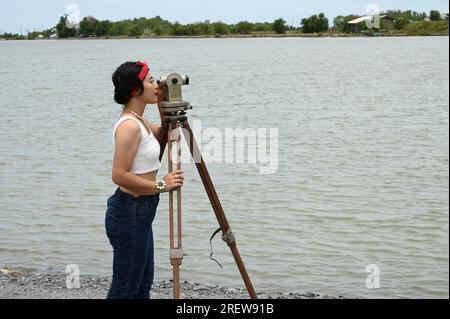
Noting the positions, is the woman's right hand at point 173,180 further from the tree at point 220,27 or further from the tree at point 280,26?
the tree at point 220,27


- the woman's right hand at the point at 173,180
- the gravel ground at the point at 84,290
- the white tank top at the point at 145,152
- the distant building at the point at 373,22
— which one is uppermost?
the distant building at the point at 373,22

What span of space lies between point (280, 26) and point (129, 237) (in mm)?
121517

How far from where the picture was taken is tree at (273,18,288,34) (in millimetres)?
115938

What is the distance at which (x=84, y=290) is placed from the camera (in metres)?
6.15

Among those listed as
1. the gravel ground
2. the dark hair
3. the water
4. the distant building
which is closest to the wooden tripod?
the dark hair

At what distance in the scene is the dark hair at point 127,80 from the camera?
363 centimetres

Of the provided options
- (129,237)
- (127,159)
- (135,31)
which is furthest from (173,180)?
(135,31)

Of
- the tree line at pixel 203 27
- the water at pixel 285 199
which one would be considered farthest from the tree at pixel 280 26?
the water at pixel 285 199

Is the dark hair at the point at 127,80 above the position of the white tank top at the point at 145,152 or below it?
above

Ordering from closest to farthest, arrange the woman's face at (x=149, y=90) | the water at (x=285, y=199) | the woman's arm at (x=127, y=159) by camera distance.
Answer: the woman's arm at (x=127, y=159), the woman's face at (x=149, y=90), the water at (x=285, y=199)

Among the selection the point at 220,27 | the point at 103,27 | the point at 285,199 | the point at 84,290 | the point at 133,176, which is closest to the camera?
the point at 133,176

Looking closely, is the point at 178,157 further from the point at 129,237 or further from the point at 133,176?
the point at 129,237

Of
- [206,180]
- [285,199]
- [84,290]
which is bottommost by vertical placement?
[285,199]

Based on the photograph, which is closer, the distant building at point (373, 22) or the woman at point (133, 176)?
the woman at point (133, 176)
